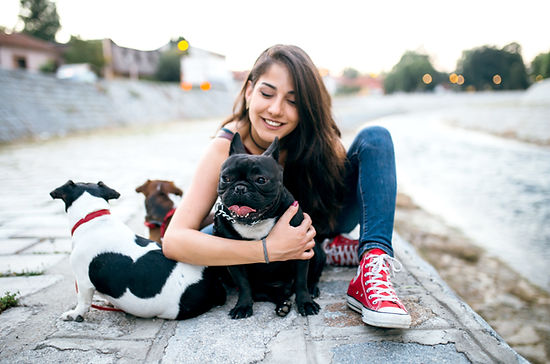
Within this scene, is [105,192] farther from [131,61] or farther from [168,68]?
[131,61]

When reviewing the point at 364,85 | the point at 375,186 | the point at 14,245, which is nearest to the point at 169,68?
the point at 14,245

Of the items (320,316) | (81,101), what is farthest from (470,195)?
(81,101)

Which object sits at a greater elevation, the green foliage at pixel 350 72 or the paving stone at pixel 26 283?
the green foliage at pixel 350 72

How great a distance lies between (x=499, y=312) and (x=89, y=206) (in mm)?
3293

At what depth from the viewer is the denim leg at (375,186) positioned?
7.48 ft

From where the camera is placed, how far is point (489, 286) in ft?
11.2

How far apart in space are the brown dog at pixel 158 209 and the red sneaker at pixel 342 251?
0.96m

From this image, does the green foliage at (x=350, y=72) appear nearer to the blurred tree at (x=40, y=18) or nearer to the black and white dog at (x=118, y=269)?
the blurred tree at (x=40, y=18)

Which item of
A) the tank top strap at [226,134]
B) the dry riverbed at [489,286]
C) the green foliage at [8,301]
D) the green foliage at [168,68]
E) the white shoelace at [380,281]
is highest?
the green foliage at [168,68]

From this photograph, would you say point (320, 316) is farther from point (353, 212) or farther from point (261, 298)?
point (353, 212)

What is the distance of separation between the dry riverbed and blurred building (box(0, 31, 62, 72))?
119ft

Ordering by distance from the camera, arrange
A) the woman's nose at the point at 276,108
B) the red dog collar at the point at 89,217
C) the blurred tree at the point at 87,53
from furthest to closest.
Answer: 1. the blurred tree at the point at 87,53
2. the woman's nose at the point at 276,108
3. the red dog collar at the point at 89,217

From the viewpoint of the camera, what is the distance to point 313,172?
101 inches

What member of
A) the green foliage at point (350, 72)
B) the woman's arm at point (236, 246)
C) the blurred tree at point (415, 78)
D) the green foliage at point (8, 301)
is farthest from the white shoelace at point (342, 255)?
the green foliage at point (350, 72)
